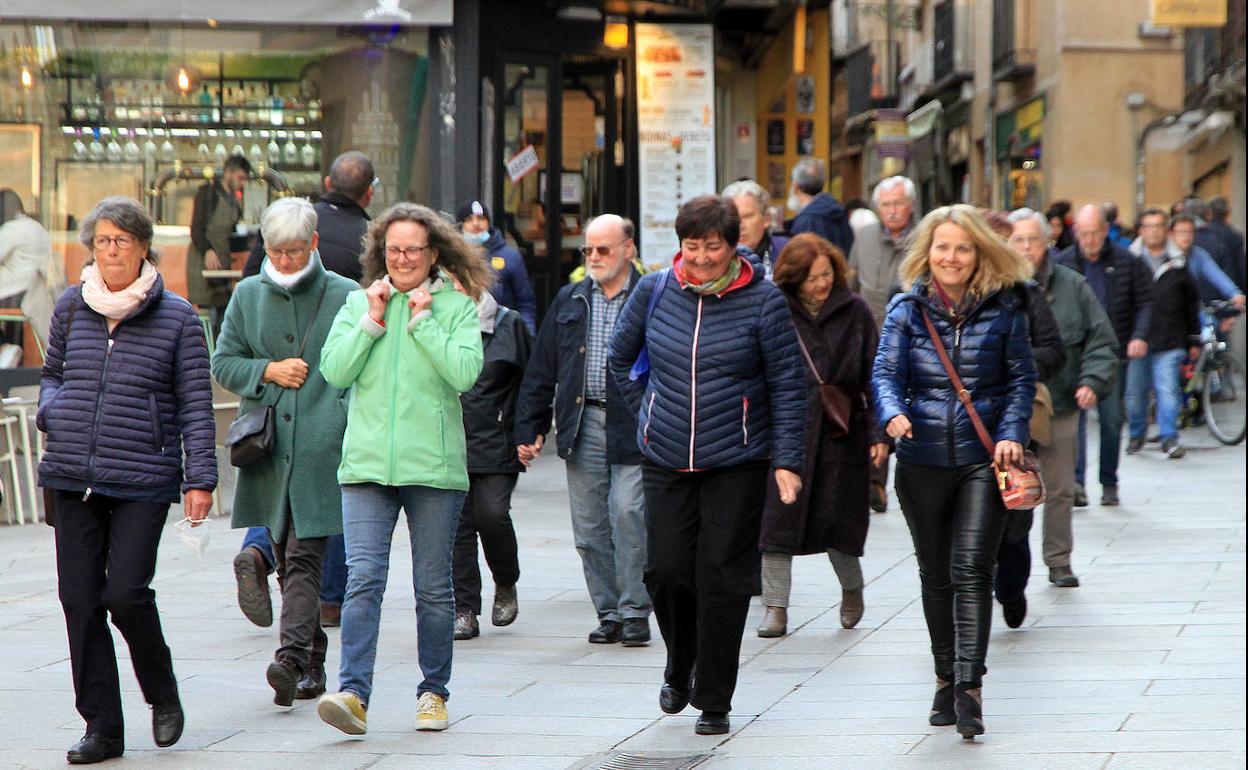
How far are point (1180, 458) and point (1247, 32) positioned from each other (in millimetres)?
13079

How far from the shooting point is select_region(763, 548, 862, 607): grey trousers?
859 cm

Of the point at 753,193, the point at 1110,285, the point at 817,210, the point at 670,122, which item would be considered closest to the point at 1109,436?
the point at 1110,285

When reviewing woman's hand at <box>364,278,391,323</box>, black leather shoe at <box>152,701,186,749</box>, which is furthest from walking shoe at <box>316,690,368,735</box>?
woman's hand at <box>364,278,391,323</box>

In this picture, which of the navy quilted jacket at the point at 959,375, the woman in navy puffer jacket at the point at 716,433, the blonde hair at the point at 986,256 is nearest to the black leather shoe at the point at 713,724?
the woman in navy puffer jacket at the point at 716,433

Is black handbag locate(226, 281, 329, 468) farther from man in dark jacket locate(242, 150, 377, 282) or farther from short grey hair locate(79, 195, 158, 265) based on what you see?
man in dark jacket locate(242, 150, 377, 282)

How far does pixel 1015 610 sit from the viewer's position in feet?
27.7

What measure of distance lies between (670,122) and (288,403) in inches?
383

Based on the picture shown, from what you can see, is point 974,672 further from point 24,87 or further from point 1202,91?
point 1202,91

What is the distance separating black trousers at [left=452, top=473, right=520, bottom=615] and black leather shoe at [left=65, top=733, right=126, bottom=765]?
2.62m

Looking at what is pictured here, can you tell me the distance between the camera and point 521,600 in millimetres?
9602

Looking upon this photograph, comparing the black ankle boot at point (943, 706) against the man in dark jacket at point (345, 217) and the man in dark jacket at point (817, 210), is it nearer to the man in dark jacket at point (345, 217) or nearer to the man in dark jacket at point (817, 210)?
the man in dark jacket at point (345, 217)

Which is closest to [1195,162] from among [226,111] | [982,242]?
[226,111]

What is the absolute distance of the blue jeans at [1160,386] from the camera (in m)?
15.7

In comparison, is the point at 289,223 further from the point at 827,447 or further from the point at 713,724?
the point at 827,447
